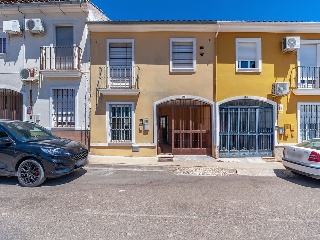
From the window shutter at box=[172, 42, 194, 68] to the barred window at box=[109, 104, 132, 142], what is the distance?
2.95 meters

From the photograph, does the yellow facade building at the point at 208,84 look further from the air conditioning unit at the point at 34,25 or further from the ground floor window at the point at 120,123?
the air conditioning unit at the point at 34,25

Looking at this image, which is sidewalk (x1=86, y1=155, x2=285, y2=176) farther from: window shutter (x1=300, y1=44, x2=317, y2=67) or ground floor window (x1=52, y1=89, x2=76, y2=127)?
window shutter (x1=300, y1=44, x2=317, y2=67)

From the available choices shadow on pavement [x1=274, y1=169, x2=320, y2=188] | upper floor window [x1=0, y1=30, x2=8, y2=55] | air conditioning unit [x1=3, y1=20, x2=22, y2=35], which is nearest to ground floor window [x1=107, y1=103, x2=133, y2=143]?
air conditioning unit [x1=3, y1=20, x2=22, y2=35]

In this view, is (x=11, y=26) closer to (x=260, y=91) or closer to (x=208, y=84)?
(x=208, y=84)

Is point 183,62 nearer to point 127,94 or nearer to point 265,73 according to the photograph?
point 127,94

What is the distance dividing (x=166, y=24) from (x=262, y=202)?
25.6ft

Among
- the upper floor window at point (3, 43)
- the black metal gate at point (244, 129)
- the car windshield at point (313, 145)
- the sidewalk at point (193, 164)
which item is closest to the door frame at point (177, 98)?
the black metal gate at point (244, 129)

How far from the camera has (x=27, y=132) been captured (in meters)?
6.65

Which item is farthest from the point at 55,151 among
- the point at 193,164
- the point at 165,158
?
the point at 193,164

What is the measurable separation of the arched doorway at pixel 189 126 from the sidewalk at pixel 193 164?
1.68 feet

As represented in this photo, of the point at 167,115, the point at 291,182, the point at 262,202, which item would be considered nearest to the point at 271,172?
the point at 291,182

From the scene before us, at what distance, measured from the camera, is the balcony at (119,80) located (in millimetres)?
9805

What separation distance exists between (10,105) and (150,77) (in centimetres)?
669

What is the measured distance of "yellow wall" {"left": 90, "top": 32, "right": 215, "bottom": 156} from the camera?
1000 centimetres
